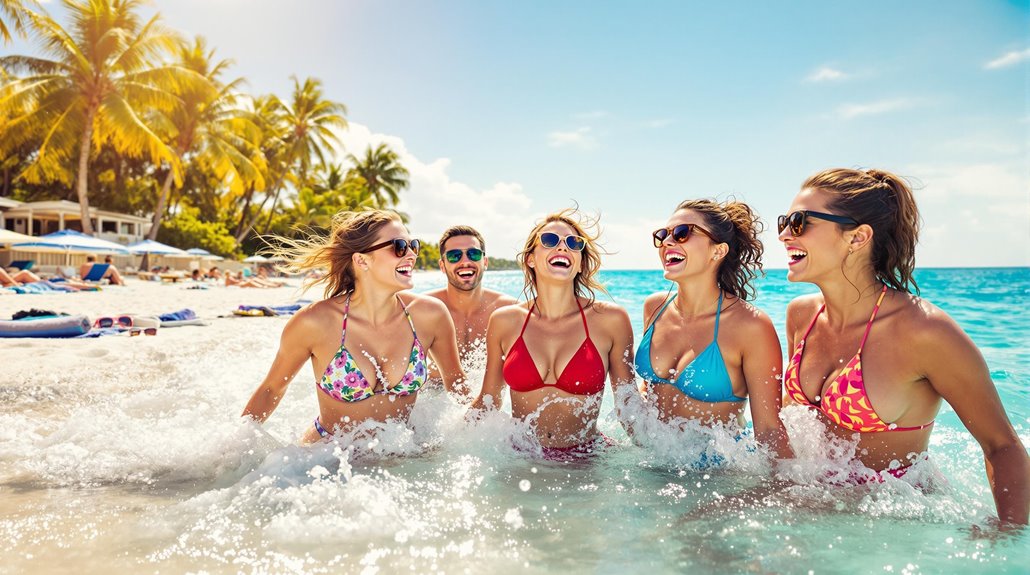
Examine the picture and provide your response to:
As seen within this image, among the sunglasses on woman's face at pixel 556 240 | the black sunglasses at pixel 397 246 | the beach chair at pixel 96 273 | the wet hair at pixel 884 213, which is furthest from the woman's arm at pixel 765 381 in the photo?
the beach chair at pixel 96 273

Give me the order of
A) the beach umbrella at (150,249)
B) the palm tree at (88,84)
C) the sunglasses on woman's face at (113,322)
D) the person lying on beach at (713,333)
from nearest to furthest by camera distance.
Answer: the person lying on beach at (713,333) → the sunglasses on woman's face at (113,322) → the palm tree at (88,84) → the beach umbrella at (150,249)

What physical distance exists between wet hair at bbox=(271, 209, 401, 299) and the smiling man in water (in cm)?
159

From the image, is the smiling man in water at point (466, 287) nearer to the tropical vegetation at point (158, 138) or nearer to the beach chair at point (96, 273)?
the tropical vegetation at point (158, 138)

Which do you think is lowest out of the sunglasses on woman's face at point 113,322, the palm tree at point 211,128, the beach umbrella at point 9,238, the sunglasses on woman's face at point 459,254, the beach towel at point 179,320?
the beach towel at point 179,320

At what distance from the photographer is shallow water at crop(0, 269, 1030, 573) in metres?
2.53

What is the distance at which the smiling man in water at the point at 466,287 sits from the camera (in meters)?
5.71

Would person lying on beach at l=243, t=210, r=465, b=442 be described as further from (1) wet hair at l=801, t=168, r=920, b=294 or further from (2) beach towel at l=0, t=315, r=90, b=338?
(2) beach towel at l=0, t=315, r=90, b=338

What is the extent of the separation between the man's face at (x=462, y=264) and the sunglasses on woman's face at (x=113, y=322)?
20.2ft

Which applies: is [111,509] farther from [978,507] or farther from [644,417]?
[978,507]

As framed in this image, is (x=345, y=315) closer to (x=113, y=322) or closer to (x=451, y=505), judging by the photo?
(x=451, y=505)

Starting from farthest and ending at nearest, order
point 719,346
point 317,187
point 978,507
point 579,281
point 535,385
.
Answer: point 317,187, point 579,281, point 535,385, point 719,346, point 978,507

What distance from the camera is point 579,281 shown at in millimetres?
4180

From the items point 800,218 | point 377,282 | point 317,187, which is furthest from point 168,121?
point 800,218

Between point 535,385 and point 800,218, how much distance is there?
180 centimetres
